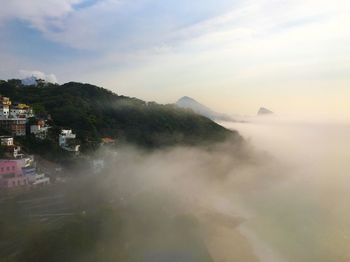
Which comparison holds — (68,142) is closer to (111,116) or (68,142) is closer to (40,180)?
(40,180)

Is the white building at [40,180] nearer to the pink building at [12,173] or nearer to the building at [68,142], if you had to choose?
the pink building at [12,173]

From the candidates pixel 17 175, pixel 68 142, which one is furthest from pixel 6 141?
pixel 68 142

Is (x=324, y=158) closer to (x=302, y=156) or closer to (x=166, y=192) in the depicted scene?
(x=302, y=156)

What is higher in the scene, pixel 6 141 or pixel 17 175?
pixel 6 141

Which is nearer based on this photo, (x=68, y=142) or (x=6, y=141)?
(x=6, y=141)

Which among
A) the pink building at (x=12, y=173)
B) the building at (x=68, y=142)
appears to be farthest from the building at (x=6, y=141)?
the building at (x=68, y=142)

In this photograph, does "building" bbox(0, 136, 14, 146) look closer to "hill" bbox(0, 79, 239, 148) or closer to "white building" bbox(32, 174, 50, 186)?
"white building" bbox(32, 174, 50, 186)

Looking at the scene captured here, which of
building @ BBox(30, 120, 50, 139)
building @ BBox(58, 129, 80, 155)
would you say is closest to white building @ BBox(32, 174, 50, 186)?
building @ BBox(58, 129, 80, 155)
